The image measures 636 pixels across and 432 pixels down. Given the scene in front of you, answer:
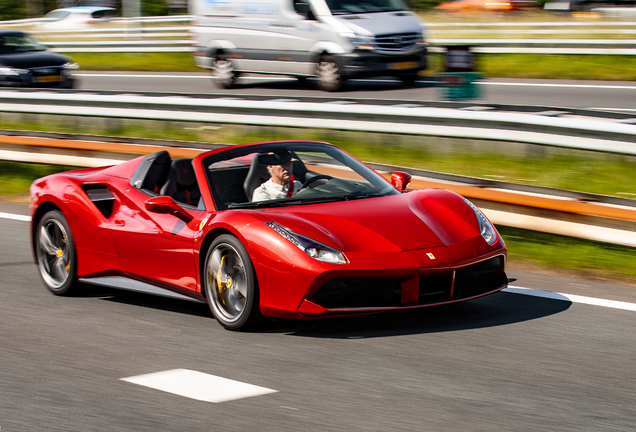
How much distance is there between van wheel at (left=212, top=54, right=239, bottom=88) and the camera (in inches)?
733

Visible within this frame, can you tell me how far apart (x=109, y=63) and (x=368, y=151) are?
18.5 m

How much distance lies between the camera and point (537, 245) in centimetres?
710

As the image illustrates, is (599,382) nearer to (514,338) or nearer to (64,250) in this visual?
(514,338)

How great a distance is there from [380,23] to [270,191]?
1093 cm

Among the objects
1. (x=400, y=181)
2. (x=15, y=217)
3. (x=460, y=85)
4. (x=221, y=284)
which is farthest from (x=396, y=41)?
(x=221, y=284)

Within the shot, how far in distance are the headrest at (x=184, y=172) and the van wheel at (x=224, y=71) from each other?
42.0 feet

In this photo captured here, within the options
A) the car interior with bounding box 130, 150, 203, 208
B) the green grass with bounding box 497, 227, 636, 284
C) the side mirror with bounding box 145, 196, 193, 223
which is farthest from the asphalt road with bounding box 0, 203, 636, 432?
the car interior with bounding box 130, 150, 203, 208

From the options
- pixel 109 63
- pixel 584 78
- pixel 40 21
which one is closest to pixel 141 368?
pixel 584 78

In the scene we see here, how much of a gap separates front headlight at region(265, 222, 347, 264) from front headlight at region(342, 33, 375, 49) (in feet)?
37.1

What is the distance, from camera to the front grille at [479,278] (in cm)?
521

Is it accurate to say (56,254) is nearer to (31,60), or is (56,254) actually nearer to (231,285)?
(231,285)

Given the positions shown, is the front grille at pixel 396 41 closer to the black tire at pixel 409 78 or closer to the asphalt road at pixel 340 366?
the black tire at pixel 409 78

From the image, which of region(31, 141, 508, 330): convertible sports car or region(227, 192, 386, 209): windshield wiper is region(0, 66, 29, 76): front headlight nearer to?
region(31, 141, 508, 330): convertible sports car

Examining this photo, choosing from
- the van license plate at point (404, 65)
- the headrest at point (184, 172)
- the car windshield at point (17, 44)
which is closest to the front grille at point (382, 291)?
the headrest at point (184, 172)
